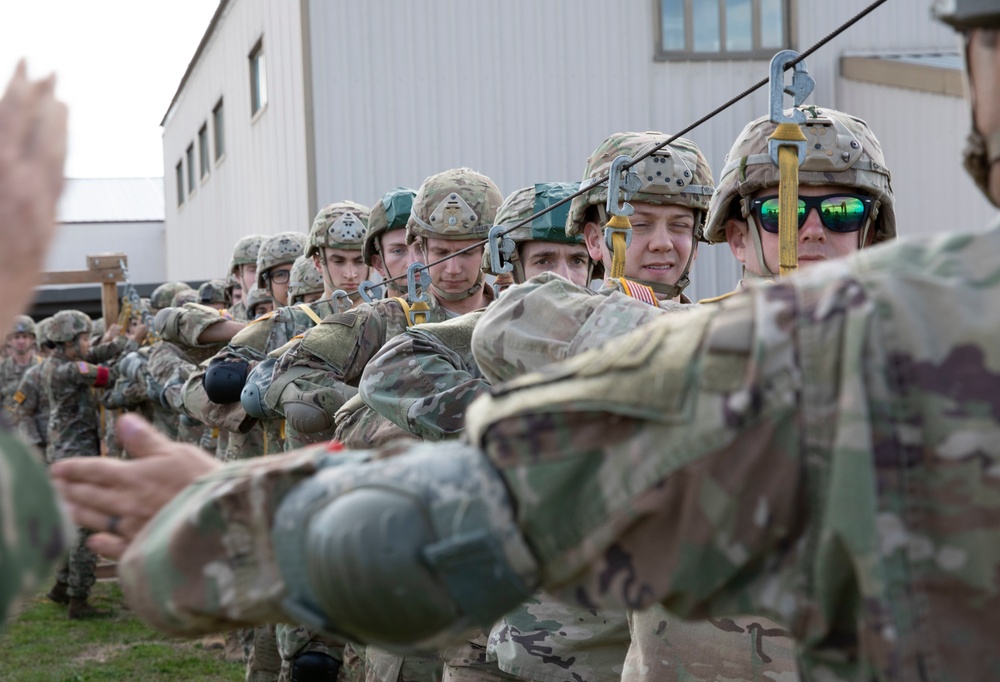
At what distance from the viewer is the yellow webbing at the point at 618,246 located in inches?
139

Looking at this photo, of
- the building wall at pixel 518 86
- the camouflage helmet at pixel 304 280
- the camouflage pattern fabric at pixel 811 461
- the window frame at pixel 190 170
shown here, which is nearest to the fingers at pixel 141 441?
the camouflage pattern fabric at pixel 811 461

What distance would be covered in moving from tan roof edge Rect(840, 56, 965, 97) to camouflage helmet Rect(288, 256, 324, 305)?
794cm

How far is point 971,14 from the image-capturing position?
1.50m

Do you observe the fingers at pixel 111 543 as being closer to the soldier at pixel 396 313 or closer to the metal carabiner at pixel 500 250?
the metal carabiner at pixel 500 250

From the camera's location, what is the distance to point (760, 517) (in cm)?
147

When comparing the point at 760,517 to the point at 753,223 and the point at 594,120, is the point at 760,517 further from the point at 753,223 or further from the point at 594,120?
the point at 594,120

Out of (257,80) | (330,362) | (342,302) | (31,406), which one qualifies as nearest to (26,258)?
(330,362)

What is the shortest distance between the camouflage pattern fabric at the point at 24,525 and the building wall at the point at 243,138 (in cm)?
1410

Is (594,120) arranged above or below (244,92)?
below

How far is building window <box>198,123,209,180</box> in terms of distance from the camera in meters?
27.1

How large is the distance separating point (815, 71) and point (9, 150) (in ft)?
51.2

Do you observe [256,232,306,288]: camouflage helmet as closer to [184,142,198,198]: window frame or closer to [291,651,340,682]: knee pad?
[291,651,340,682]: knee pad

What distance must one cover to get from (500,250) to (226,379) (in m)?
3.30

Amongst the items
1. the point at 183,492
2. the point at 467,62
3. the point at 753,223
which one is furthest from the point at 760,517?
the point at 467,62
